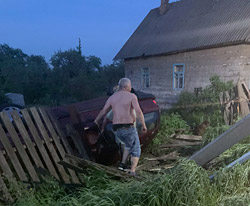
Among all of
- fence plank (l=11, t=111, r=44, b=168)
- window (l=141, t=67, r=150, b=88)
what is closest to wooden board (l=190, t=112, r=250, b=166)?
fence plank (l=11, t=111, r=44, b=168)

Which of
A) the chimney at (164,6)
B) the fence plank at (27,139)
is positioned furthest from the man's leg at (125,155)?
the chimney at (164,6)

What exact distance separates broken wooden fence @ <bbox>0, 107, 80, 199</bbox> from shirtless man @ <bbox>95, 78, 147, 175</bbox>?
790mm

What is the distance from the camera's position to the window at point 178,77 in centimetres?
1154

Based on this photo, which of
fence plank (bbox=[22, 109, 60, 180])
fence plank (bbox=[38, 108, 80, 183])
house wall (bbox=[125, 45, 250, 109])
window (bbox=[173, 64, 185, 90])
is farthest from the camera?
window (bbox=[173, 64, 185, 90])

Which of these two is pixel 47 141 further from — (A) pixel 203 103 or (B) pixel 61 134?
(A) pixel 203 103

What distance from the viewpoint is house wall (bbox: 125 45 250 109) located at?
9.09 metres

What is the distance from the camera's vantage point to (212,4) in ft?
38.8

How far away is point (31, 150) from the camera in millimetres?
2842

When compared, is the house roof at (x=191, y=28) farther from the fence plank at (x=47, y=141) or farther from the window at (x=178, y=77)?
the fence plank at (x=47, y=141)

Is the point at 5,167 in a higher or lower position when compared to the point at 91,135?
higher

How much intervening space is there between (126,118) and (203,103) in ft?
19.9

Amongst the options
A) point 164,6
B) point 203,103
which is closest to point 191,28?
point 164,6

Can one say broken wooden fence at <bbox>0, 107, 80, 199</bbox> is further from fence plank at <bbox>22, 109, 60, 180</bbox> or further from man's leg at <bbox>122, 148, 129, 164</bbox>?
man's leg at <bbox>122, 148, 129, 164</bbox>

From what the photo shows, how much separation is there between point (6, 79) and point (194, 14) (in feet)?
63.3
